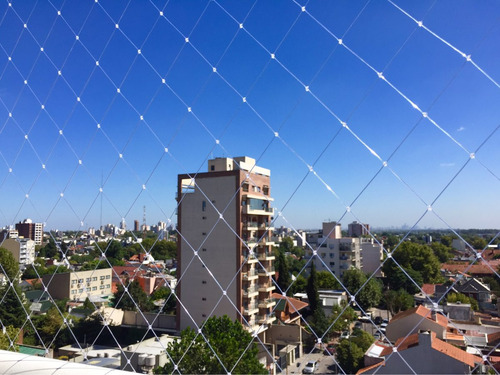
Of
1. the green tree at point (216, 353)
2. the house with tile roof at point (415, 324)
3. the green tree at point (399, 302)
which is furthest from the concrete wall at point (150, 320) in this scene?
the green tree at point (399, 302)

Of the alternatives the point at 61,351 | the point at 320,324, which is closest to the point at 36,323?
the point at 61,351

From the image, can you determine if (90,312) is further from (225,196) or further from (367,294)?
(367,294)

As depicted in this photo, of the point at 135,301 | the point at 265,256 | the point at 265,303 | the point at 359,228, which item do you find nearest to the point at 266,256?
the point at 265,256

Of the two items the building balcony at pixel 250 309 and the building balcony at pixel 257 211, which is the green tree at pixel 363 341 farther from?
the building balcony at pixel 257 211

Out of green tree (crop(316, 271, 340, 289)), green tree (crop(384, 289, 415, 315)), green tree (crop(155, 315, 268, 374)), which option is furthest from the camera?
green tree (crop(316, 271, 340, 289))

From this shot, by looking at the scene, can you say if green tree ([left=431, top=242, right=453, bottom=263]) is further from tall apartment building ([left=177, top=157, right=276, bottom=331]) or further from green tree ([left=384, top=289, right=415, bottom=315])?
tall apartment building ([left=177, top=157, right=276, bottom=331])

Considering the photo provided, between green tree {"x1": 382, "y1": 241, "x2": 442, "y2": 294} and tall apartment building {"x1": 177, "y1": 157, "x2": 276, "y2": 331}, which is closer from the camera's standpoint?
tall apartment building {"x1": 177, "y1": 157, "x2": 276, "y2": 331}

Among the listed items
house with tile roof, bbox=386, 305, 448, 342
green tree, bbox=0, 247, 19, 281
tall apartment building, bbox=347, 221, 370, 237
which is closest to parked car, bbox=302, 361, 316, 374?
house with tile roof, bbox=386, 305, 448, 342
